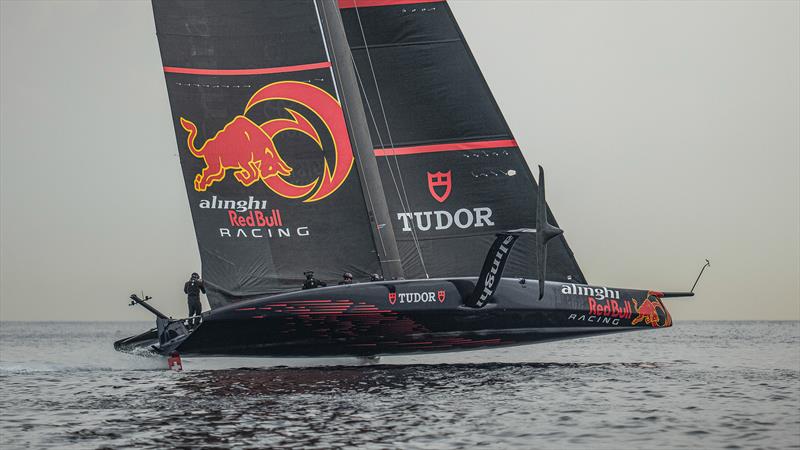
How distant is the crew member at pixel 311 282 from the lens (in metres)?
18.9

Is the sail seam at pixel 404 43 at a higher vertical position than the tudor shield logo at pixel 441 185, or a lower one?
higher

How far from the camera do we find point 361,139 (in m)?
19.3

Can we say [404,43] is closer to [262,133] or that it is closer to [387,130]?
[387,130]

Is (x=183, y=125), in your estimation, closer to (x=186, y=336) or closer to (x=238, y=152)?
(x=238, y=152)

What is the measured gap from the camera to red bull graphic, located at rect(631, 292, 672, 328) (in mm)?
18969

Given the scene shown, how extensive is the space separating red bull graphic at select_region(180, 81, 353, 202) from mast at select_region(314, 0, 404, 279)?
1.62 feet

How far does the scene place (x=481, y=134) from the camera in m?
19.9

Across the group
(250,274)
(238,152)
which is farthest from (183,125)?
(250,274)

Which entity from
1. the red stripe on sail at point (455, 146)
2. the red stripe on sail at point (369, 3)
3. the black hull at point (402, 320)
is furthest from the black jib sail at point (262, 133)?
the black hull at point (402, 320)

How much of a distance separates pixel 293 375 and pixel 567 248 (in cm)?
549

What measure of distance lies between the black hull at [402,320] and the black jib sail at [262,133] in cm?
157

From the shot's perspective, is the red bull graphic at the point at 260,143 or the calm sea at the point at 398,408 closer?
the calm sea at the point at 398,408

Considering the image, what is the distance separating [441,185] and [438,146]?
0.74 meters

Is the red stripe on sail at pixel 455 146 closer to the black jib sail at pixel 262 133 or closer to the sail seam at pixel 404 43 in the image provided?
the black jib sail at pixel 262 133
